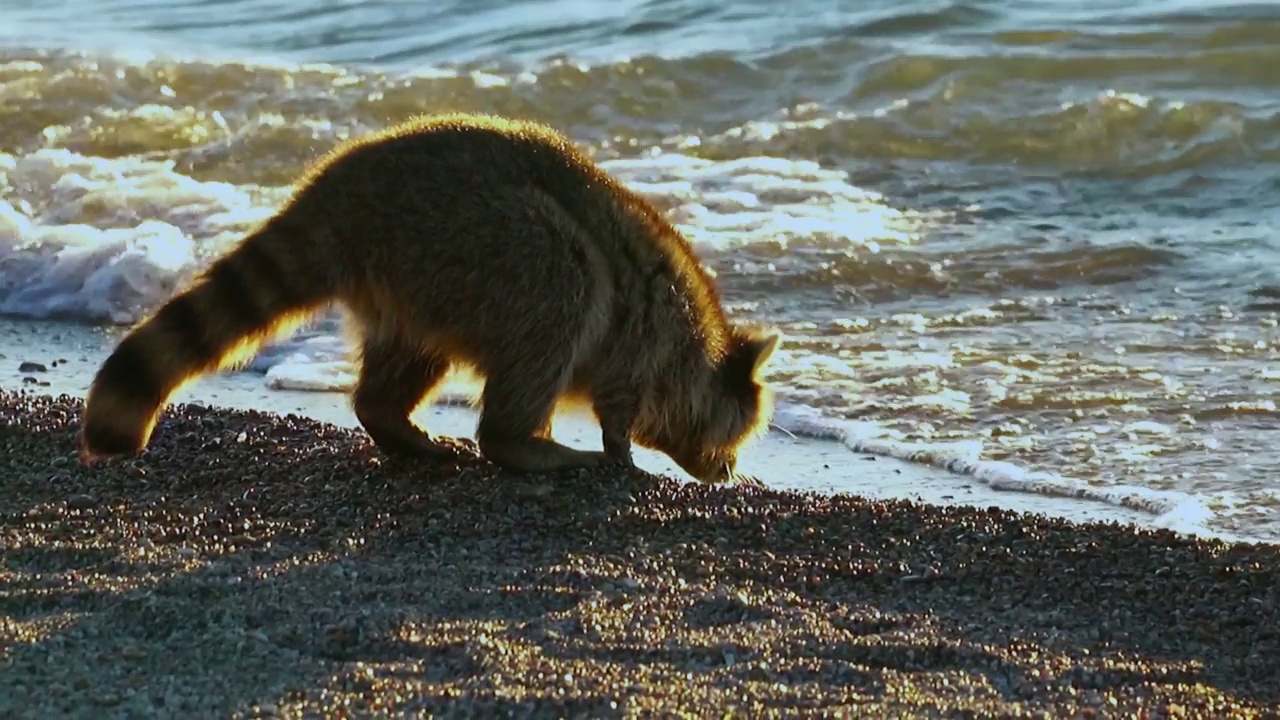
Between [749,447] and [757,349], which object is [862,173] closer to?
[749,447]

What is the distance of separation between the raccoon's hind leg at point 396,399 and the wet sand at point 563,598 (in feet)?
0.29

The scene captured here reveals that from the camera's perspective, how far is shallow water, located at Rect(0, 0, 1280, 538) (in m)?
6.88

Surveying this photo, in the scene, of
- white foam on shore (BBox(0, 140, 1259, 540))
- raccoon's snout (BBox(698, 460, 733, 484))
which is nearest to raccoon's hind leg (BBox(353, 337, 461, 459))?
raccoon's snout (BBox(698, 460, 733, 484))

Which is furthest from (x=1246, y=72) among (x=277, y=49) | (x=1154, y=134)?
(x=277, y=49)

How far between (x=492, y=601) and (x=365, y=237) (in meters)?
1.36

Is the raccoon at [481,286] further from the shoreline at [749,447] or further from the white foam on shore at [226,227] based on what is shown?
the white foam on shore at [226,227]

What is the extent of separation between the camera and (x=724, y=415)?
596 cm

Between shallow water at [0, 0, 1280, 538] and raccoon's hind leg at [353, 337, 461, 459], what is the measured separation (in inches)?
58.1

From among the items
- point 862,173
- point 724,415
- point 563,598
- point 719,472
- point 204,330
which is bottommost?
point 862,173

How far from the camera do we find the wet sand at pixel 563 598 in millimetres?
3803

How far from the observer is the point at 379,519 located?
17.2ft

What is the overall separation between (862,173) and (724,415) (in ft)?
17.3

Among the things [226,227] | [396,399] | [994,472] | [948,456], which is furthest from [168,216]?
[994,472]

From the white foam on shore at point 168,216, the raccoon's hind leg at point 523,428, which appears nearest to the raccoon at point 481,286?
the raccoon's hind leg at point 523,428
